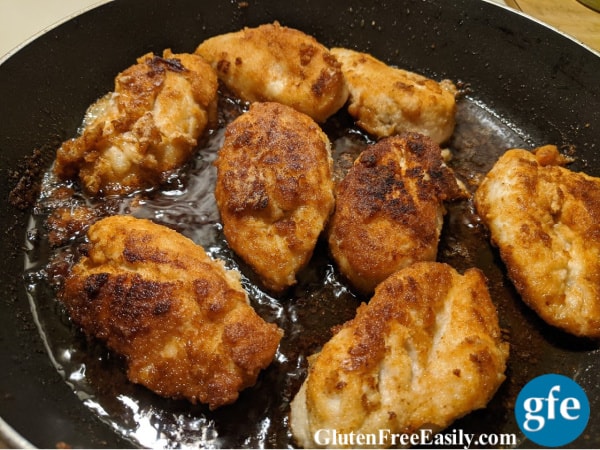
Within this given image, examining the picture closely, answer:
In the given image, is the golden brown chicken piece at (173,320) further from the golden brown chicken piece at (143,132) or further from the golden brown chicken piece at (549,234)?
the golden brown chicken piece at (549,234)

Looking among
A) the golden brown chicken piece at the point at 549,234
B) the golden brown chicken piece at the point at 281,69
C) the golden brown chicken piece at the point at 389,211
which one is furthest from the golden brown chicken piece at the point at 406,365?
the golden brown chicken piece at the point at 281,69

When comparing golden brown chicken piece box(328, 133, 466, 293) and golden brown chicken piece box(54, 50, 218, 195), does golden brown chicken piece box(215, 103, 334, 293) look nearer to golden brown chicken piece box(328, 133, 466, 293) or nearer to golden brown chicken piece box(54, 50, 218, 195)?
golden brown chicken piece box(328, 133, 466, 293)

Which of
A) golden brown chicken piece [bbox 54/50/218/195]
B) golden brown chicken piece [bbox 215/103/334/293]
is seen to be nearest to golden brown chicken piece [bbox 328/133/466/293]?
golden brown chicken piece [bbox 215/103/334/293]

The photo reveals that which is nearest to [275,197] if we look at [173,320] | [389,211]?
[389,211]

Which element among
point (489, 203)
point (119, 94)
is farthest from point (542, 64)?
point (119, 94)

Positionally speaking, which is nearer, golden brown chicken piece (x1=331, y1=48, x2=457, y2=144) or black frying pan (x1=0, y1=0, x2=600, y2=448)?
black frying pan (x1=0, y1=0, x2=600, y2=448)

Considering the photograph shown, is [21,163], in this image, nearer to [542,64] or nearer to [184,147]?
[184,147]

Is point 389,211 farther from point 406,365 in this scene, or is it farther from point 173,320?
point 173,320

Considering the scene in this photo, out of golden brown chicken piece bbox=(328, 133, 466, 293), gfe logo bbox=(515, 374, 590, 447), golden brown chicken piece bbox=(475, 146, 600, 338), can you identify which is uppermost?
golden brown chicken piece bbox=(328, 133, 466, 293)
